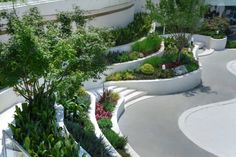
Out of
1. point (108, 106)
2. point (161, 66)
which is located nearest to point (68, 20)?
point (108, 106)

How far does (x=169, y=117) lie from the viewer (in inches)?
848

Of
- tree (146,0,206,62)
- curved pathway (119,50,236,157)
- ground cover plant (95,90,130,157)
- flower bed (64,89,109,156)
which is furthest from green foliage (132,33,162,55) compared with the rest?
flower bed (64,89,109,156)

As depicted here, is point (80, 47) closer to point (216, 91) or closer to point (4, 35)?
point (4, 35)

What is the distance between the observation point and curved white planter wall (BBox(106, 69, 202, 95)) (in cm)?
2403

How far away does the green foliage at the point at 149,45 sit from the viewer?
2695 centimetres

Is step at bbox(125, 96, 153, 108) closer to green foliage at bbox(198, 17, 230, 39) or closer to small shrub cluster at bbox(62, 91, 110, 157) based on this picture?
small shrub cluster at bbox(62, 91, 110, 157)

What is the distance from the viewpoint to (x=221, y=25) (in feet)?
116

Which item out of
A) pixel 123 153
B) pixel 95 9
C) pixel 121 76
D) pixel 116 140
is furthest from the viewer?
pixel 95 9

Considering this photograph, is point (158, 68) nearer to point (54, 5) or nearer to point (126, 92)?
point (126, 92)

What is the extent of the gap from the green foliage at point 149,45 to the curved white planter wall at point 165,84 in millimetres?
3135

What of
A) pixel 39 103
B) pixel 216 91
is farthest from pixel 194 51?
pixel 39 103

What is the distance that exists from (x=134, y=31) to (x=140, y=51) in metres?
2.00

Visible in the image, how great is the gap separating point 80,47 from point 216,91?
44.0 ft

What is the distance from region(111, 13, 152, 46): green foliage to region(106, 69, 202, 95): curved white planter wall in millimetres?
3481
